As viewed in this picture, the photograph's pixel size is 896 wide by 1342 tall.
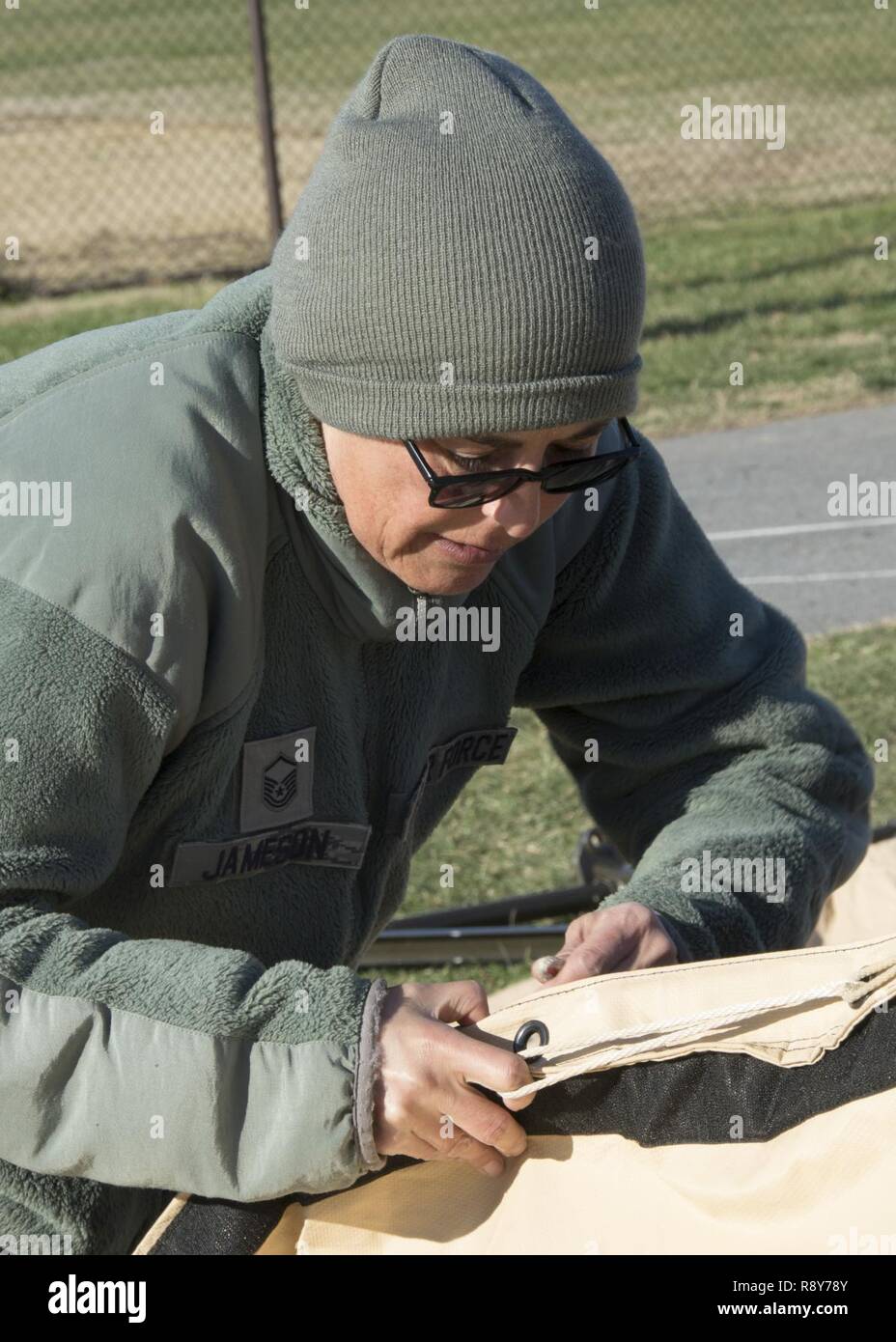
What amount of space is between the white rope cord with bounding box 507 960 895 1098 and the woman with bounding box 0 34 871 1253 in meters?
0.07

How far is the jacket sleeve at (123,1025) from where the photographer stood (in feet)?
5.18

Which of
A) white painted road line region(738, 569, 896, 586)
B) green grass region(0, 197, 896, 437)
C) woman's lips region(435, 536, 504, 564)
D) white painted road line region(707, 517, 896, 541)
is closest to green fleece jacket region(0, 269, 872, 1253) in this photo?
woman's lips region(435, 536, 504, 564)

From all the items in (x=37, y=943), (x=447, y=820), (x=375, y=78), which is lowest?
(x=447, y=820)

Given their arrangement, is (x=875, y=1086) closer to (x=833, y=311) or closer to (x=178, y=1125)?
(x=178, y=1125)

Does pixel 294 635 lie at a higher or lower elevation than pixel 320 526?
lower

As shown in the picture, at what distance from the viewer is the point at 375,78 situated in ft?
5.92

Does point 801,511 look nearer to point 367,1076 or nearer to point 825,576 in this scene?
point 825,576

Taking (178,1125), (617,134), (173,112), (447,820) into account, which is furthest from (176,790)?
(173,112)

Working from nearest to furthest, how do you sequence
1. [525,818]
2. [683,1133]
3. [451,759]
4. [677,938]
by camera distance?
[683,1133], [677,938], [451,759], [525,818]

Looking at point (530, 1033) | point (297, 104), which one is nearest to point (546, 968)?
point (530, 1033)

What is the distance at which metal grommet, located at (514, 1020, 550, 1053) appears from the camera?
5.58 feet

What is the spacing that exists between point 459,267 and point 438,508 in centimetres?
24

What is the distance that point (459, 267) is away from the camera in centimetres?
166

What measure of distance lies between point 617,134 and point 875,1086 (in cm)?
1273
